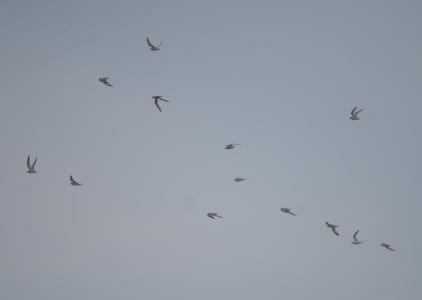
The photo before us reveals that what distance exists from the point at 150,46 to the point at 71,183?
24.8 metres

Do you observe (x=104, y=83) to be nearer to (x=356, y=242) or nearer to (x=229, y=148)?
(x=229, y=148)

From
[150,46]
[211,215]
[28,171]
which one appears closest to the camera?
[150,46]

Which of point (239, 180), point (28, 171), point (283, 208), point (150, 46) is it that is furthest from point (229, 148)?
point (28, 171)

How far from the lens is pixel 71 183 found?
299 feet

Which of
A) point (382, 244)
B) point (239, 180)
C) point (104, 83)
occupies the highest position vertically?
point (104, 83)

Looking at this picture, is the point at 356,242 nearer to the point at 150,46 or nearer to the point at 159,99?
the point at 159,99

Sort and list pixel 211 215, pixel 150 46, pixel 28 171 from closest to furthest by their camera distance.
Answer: pixel 150 46 < pixel 211 215 < pixel 28 171

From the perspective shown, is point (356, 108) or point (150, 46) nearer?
point (150, 46)

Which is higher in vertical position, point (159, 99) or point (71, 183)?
point (159, 99)

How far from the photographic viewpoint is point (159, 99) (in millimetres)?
86250

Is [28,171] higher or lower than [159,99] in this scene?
lower

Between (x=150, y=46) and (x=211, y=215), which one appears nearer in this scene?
(x=150, y=46)

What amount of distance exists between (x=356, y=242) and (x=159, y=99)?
3767 cm

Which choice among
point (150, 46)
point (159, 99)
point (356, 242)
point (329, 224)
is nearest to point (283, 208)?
point (329, 224)
